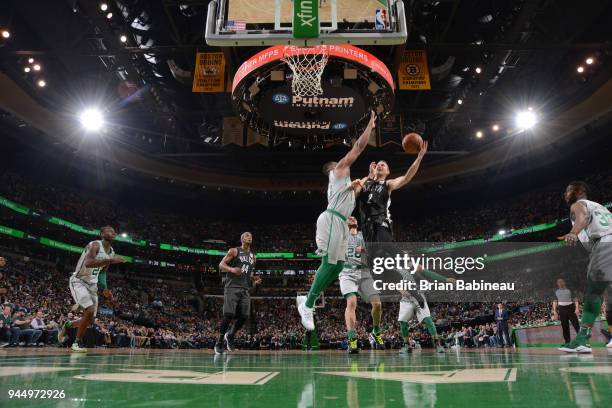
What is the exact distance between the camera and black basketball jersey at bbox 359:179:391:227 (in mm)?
6859

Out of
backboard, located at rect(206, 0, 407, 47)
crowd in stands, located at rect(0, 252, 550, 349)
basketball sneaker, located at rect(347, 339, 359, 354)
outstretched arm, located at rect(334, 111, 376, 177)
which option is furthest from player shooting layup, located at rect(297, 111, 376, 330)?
crowd in stands, located at rect(0, 252, 550, 349)

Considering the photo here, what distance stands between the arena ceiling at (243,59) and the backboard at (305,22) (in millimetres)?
6183

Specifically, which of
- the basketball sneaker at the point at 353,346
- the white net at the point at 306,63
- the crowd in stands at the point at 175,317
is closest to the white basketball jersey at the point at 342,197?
the basketball sneaker at the point at 353,346

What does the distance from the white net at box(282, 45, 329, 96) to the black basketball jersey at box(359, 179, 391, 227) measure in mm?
4446

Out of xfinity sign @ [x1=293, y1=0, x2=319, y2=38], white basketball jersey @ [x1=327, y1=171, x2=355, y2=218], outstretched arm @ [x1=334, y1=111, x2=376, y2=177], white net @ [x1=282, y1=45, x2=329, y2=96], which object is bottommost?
white basketball jersey @ [x1=327, y1=171, x2=355, y2=218]

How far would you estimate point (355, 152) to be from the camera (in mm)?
5250

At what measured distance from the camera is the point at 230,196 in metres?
36.7

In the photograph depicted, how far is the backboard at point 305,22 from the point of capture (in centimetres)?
716

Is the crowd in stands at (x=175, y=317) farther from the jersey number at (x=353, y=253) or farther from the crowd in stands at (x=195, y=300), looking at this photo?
the jersey number at (x=353, y=253)

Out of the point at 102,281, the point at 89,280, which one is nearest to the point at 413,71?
the point at 102,281

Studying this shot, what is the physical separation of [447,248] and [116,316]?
Result: 23325mm

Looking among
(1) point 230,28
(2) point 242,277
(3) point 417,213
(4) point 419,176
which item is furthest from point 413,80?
(3) point 417,213

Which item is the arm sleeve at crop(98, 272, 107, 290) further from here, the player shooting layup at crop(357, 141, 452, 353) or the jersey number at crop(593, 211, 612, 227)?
the jersey number at crop(593, 211, 612, 227)

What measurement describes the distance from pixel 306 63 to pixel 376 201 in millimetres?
5454
